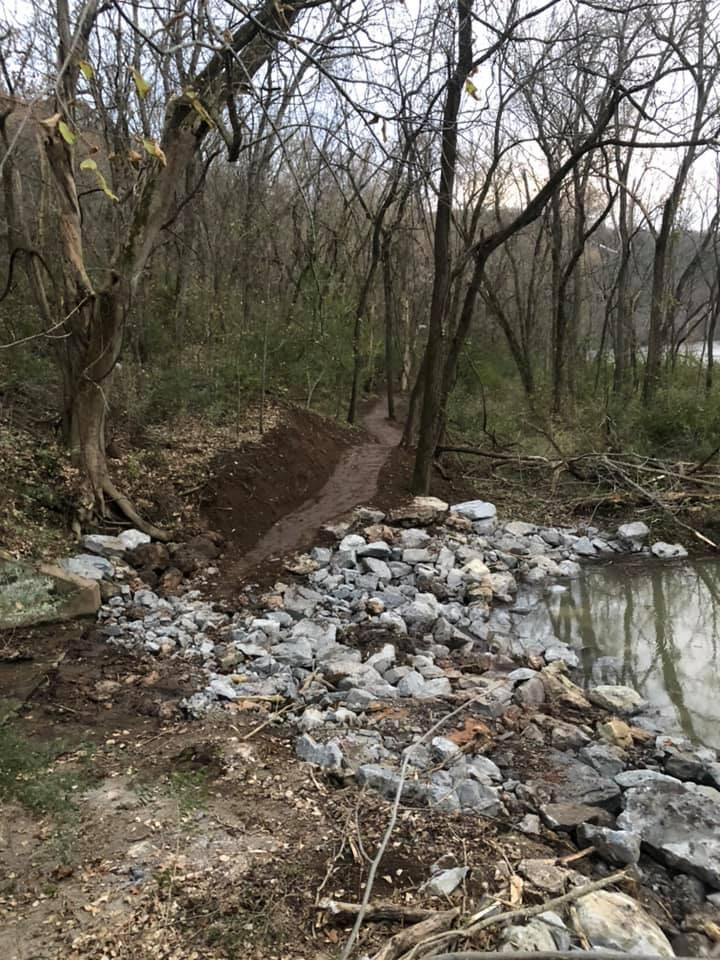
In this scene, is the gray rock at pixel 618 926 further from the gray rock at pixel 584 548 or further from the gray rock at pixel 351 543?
the gray rock at pixel 584 548

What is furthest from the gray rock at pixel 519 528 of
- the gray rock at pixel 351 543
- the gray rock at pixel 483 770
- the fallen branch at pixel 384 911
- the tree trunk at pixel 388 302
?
the tree trunk at pixel 388 302

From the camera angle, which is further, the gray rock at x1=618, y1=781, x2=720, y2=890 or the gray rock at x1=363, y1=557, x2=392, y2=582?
the gray rock at x1=363, y1=557, x2=392, y2=582

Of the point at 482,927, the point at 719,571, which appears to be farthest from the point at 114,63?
the point at 482,927

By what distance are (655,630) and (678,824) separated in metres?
4.00

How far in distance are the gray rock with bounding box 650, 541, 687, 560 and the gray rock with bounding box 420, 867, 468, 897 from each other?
7012 mm

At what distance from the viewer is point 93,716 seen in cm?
423

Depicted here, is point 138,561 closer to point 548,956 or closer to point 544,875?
point 544,875

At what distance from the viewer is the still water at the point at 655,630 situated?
5.62m

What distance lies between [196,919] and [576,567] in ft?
22.6

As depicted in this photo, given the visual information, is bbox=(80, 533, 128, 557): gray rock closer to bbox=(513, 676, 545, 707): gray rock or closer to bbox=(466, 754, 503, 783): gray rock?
bbox=(513, 676, 545, 707): gray rock

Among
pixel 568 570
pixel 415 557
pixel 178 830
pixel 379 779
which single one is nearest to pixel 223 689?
pixel 379 779

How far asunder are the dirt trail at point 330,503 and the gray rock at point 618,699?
354 centimetres

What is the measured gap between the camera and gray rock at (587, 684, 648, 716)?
16.9ft

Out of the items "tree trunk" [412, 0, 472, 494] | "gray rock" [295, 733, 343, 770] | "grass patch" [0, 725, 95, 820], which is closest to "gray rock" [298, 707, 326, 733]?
"gray rock" [295, 733, 343, 770]
